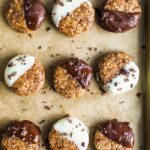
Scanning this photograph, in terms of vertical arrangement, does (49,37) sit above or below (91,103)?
above

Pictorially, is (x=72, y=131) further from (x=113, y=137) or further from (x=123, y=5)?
(x=123, y=5)

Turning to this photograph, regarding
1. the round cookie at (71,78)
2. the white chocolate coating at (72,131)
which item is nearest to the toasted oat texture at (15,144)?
the white chocolate coating at (72,131)

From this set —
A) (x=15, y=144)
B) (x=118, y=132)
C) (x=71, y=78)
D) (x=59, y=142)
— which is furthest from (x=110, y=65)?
(x=15, y=144)

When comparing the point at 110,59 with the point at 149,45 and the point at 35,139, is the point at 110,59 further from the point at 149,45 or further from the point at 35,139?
the point at 35,139

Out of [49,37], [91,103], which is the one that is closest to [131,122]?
[91,103]

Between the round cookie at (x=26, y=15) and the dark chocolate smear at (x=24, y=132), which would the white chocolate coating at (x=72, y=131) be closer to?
the dark chocolate smear at (x=24, y=132)

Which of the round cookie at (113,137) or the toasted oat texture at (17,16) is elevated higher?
the toasted oat texture at (17,16)

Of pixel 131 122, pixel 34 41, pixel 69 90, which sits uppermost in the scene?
pixel 34 41
